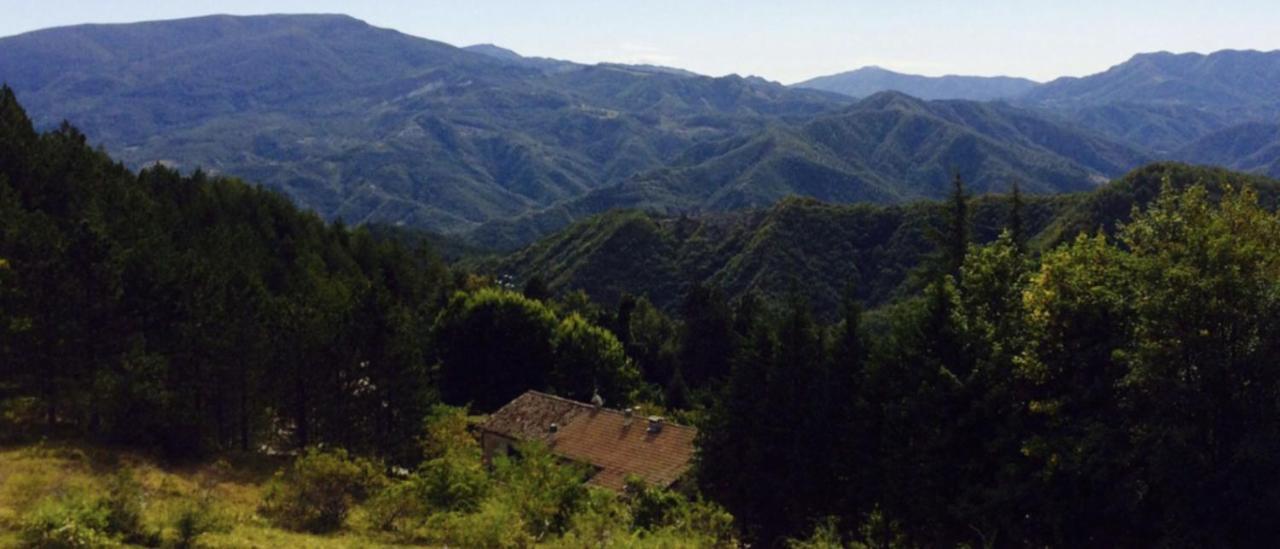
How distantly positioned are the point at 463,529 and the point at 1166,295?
16363 mm

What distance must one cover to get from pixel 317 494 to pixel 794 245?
135 metres

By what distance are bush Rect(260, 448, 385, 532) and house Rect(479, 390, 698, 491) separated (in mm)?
12894

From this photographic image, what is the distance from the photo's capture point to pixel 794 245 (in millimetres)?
150750

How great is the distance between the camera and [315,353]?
3175 centimetres

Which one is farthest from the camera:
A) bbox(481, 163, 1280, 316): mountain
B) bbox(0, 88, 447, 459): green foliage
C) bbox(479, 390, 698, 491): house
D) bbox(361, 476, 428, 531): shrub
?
bbox(481, 163, 1280, 316): mountain

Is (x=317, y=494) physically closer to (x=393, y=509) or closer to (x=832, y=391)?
(x=393, y=509)

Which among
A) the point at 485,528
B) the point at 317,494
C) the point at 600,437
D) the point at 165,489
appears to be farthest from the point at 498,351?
the point at 485,528

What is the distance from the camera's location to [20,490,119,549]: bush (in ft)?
50.8

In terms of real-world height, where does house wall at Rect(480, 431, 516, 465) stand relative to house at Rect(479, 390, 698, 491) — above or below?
below

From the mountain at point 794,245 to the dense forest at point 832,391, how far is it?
100 meters

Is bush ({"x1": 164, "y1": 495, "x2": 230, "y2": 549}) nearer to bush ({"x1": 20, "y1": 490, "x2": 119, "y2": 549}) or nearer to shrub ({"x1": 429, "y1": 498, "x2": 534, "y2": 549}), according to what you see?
bush ({"x1": 20, "y1": 490, "x2": 119, "y2": 549})

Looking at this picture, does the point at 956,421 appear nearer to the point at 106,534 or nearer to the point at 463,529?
the point at 463,529

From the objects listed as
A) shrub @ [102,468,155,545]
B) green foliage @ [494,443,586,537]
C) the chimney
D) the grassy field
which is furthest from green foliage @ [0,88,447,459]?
the chimney

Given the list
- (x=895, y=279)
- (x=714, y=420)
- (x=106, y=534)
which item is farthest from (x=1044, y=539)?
(x=895, y=279)
